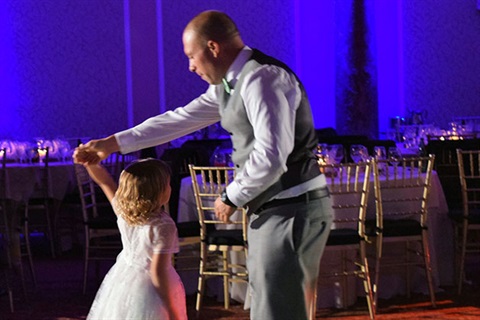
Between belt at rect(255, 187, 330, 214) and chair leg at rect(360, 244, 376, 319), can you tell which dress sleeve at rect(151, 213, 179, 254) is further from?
chair leg at rect(360, 244, 376, 319)

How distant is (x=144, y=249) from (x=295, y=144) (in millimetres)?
948

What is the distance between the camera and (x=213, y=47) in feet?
6.83

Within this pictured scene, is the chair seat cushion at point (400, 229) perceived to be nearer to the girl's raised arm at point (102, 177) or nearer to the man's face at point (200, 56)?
the girl's raised arm at point (102, 177)

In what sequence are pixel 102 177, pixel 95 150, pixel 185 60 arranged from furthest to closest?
1. pixel 185 60
2. pixel 102 177
3. pixel 95 150

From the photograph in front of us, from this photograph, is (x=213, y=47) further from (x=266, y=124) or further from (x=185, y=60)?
(x=185, y=60)

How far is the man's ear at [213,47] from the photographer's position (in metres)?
2.08

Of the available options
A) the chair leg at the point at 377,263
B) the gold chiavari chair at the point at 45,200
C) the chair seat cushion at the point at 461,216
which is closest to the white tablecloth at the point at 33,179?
the gold chiavari chair at the point at 45,200

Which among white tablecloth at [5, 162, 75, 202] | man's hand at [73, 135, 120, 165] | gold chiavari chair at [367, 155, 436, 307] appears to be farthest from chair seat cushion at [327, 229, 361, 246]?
white tablecloth at [5, 162, 75, 202]

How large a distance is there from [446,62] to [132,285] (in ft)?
28.2

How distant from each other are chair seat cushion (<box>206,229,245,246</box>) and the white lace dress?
1.72m

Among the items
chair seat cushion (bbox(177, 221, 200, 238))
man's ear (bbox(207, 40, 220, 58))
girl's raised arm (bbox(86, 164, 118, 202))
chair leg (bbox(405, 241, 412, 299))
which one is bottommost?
chair leg (bbox(405, 241, 412, 299))

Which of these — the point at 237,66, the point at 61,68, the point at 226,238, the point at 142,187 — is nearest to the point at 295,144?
the point at 237,66

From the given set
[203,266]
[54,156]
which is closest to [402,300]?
[203,266]

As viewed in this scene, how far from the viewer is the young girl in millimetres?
2787
